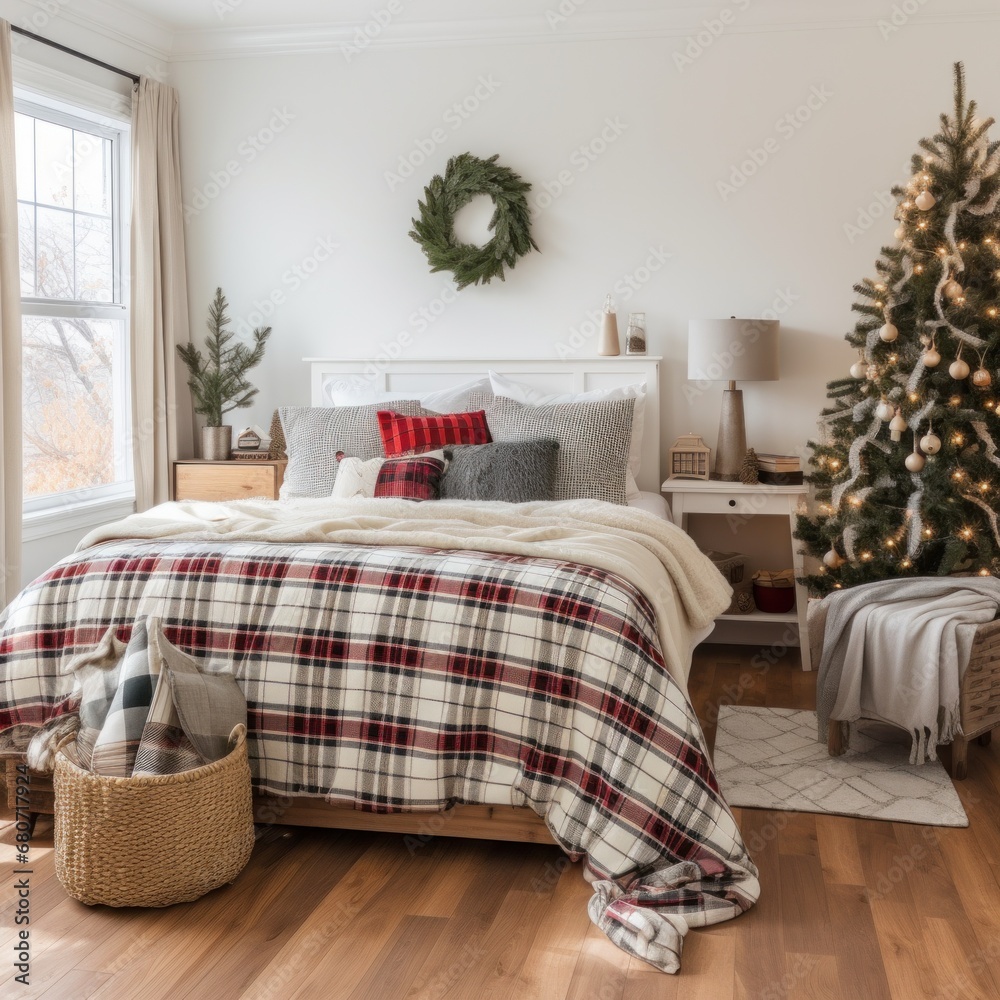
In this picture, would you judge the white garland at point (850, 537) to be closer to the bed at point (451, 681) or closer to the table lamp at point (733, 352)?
the table lamp at point (733, 352)

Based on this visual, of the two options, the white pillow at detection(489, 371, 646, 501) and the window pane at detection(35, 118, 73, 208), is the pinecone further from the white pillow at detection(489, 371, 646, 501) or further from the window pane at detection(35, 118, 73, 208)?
the window pane at detection(35, 118, 73, 208)

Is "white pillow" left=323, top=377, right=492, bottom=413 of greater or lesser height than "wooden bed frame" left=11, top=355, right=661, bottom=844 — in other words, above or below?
below

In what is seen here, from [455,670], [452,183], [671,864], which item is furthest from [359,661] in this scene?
[452,183]

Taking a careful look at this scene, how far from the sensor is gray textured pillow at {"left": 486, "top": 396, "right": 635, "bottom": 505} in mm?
3879

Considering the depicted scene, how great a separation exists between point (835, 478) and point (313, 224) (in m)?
2.63

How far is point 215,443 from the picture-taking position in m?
4.78

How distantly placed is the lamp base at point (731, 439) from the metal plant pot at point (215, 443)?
2209 millimetres

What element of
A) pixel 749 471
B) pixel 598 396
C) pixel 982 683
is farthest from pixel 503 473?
pixel 982 683

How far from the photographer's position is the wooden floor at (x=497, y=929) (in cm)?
198

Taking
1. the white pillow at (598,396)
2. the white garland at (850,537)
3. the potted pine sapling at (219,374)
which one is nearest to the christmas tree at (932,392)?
the white garland at (850,537)

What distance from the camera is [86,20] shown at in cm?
435

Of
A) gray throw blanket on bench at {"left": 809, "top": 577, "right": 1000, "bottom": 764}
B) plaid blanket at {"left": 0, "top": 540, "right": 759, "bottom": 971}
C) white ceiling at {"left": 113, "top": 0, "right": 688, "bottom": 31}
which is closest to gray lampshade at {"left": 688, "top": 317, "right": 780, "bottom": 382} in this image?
gray throw blanket on bench at {"left": 809, "top": 577, "right": 1000, "bottom": 764}

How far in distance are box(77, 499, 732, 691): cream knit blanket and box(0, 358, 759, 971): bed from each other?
0.01 meters

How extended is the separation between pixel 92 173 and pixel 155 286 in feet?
1.78
